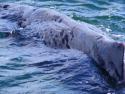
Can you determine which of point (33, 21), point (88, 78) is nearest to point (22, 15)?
point (33, 21)

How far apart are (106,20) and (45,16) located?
2382mm

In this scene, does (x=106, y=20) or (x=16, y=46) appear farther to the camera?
(x=106, y=20)

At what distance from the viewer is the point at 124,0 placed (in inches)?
493

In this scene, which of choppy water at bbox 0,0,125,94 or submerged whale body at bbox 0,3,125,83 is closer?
submerged whale body at bbox 0,3,125,83

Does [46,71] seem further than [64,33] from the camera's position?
No

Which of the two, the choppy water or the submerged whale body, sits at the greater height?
the submerged whale body

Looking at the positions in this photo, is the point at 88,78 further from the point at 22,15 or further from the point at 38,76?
the point at 22,15

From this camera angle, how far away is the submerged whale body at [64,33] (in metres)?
5.11

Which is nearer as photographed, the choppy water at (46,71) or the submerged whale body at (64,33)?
the submerged whale body at (64,33)

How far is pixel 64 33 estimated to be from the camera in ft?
22.8

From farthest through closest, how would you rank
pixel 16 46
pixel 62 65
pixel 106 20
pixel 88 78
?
pixel 106 20 < pixel 16 46 < pixel 62 65 < pixel 88 78

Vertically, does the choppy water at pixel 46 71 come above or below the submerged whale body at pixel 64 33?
below

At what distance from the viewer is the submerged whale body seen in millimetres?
5105

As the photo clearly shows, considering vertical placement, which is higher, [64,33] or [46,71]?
[64,33]
